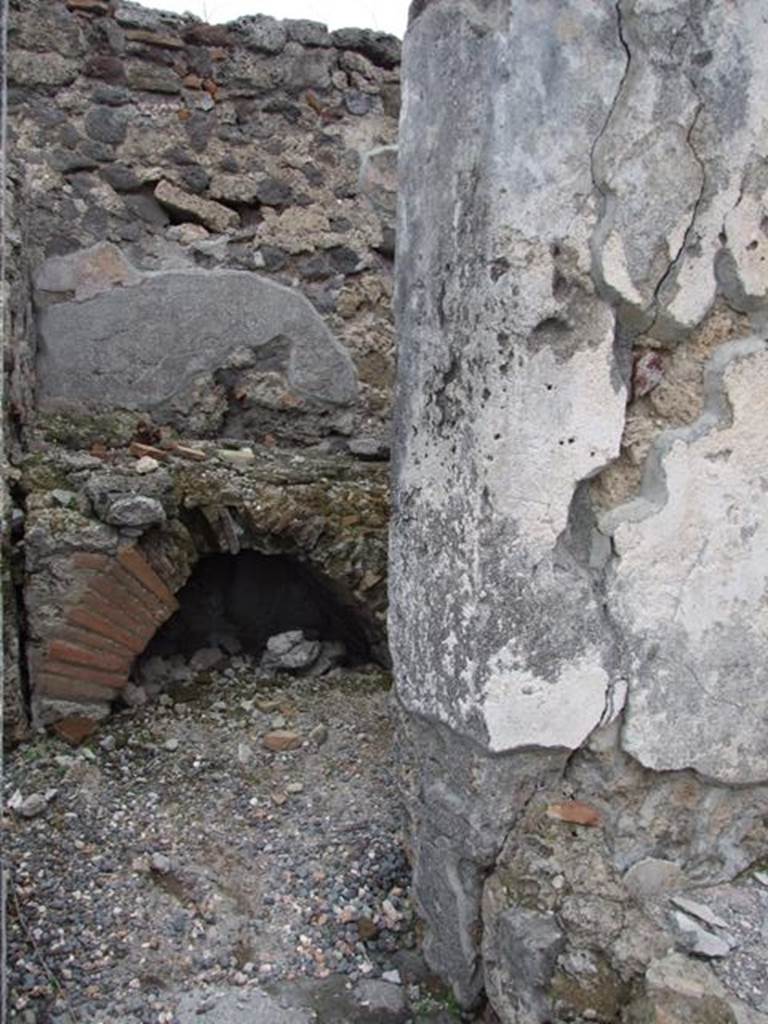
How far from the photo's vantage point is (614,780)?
167 centimetres

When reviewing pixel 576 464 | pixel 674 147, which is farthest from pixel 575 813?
pixel 674 147

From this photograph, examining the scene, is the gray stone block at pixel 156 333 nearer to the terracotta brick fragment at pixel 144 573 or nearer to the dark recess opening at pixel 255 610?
the dark recess opening at pixel 255 610

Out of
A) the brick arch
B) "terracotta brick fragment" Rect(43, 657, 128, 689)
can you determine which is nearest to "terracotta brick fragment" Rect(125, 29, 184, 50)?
the brick arch

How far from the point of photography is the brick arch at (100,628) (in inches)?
108

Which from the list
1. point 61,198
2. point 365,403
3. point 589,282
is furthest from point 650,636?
point 61,198

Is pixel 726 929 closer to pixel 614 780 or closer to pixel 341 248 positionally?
pixel 614 780

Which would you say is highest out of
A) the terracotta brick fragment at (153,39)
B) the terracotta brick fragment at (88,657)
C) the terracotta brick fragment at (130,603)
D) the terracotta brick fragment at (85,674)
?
the terracotta brick fragment at (153,39)

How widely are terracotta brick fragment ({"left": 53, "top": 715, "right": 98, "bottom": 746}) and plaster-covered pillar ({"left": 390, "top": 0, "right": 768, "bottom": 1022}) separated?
4.39ft

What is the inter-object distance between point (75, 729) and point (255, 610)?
2.76 ft

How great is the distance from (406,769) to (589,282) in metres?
0.94

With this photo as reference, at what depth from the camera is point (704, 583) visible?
5.36 feet

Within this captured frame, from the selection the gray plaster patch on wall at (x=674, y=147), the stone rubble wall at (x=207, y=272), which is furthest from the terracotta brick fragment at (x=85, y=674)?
the gray plaster patch on wall at (x=674, y=147)

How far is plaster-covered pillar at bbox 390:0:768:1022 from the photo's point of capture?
146 centimetres

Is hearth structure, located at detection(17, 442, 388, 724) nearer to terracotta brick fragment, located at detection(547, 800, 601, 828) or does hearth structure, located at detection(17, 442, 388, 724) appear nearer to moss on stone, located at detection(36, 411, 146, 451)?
moss on stone, located at detection(36, 411, 146, 451)
